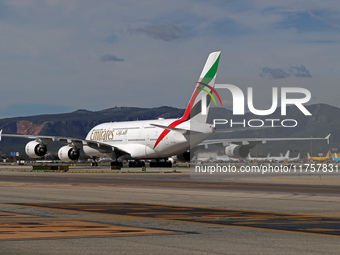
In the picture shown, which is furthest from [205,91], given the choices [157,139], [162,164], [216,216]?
[216,216]

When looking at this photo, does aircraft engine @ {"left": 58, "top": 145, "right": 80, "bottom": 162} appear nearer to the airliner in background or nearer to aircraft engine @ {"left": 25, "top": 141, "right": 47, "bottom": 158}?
the airliner in background

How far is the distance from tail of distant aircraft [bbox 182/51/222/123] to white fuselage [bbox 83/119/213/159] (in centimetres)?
116

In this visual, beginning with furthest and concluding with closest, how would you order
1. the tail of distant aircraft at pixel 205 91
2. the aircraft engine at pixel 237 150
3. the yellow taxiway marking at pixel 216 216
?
the aircraft engine at pixel 237 150 → the tail of distant aircraft at pixel 205 91 → the yellow taxiway marking at pixel 216 216

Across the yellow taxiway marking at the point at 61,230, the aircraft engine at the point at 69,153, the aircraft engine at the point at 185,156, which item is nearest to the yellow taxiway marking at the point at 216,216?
the yellow taxiway marking at the point at 61,230

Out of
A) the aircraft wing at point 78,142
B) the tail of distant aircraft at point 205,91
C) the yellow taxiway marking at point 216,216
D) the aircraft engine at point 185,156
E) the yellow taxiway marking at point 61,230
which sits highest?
the tail of distant aircraft at point 205,91

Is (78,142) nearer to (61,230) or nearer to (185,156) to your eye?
(185,156)

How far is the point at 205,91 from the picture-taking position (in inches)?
2931

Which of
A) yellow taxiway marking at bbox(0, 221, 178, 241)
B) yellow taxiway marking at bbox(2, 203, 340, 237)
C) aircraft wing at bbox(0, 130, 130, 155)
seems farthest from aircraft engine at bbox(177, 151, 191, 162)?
yellow taxiway marking at bbox(0, 221, 178, 241)

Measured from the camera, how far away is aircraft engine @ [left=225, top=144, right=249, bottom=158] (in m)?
89.7

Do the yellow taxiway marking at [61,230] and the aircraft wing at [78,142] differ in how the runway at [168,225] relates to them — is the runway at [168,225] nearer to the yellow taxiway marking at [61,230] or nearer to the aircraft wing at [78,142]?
the yellow taxiway marking at [61,230]

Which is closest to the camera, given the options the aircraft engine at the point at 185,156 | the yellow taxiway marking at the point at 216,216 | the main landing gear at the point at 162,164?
the yellow taxiway marking at the point at 216,216

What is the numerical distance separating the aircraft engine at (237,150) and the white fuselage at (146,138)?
12230mm

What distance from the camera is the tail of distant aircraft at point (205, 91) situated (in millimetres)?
74125

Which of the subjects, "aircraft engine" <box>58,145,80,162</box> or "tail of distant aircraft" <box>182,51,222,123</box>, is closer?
"tail of distant aircraft" <box>182,51,222,123</box>
